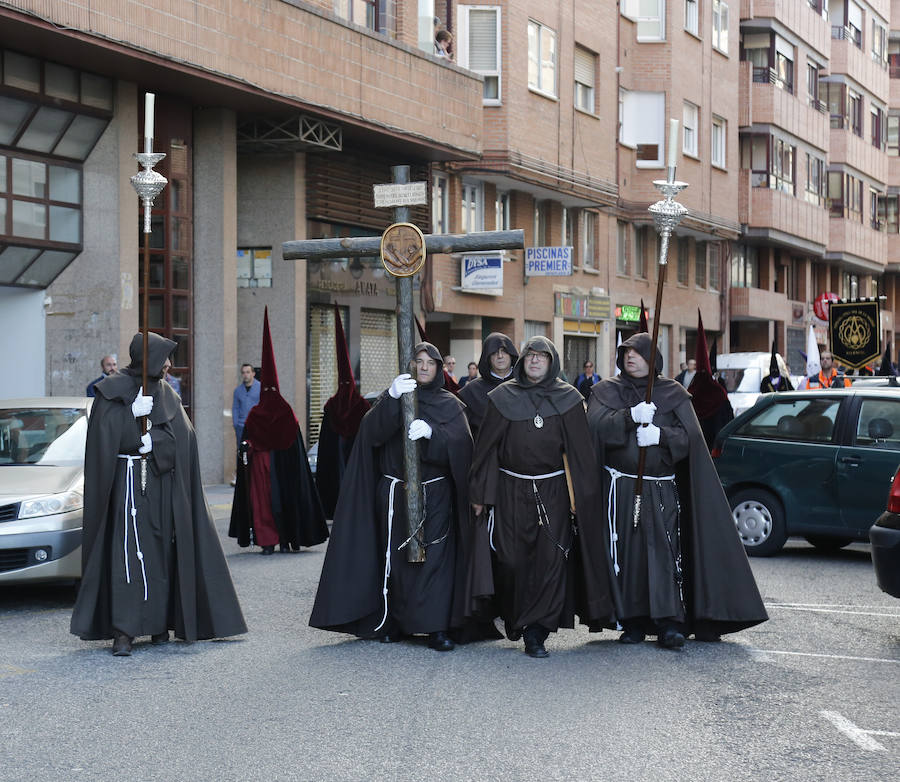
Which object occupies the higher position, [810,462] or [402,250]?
[402,250]

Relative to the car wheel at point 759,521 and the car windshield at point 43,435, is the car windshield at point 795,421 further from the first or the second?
the car windshield at point 43,435

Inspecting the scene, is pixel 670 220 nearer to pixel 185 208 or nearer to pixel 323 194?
pixel 185 208

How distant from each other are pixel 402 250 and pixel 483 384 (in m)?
1.34

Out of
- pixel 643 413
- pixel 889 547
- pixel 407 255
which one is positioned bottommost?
pixel 889 547

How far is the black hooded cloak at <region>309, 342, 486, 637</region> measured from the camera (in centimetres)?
897

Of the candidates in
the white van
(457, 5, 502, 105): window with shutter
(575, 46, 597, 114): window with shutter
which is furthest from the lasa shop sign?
(575, 46, 597, 114): window with shutter

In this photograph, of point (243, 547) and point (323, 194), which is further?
point (323, 194)

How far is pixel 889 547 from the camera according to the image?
29.5 feet

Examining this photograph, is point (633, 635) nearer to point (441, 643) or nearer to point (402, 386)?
point (441, 643)

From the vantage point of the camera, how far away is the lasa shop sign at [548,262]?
29438mm

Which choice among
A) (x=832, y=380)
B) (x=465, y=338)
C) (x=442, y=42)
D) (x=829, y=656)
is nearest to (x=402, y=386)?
(x=829, y=656)

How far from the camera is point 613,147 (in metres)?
33.9

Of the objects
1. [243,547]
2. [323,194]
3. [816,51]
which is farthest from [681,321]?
[243,547]

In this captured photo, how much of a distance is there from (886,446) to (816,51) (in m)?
36.3
